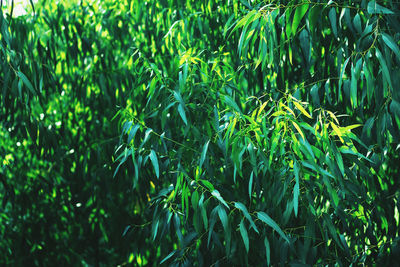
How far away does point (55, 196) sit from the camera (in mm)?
2842

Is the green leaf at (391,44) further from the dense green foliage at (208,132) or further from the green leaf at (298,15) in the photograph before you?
the green leaf at (298,15)

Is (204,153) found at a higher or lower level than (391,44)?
lower

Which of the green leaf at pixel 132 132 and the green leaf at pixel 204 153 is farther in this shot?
the green leaf at pixel 132 132

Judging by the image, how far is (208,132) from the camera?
1765mm

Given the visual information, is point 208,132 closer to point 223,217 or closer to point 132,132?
point 132,132

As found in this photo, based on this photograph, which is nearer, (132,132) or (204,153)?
(204,153)

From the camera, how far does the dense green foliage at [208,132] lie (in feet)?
5.15

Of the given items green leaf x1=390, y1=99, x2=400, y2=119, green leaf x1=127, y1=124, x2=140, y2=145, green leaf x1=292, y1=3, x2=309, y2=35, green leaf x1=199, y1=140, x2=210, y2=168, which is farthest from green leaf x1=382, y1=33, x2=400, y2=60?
green leaf x1=127, y1=124, x2=140, y2=145

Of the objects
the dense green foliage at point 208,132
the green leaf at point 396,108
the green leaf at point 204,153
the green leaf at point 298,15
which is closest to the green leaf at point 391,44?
the dense green foliage at point 208,132

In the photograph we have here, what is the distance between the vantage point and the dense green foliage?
1.57 meters

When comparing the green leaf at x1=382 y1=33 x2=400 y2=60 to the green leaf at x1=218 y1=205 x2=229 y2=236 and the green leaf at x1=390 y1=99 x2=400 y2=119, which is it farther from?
the green leaf at x1=218 y1=205 x2=229 y2=236

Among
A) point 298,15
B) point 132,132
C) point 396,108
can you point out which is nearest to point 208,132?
point 132,132

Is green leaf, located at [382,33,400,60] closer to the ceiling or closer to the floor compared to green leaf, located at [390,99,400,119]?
closer to the ceiling

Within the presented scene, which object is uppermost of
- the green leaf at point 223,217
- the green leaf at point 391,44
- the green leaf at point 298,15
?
the green leaf at point 298,15
